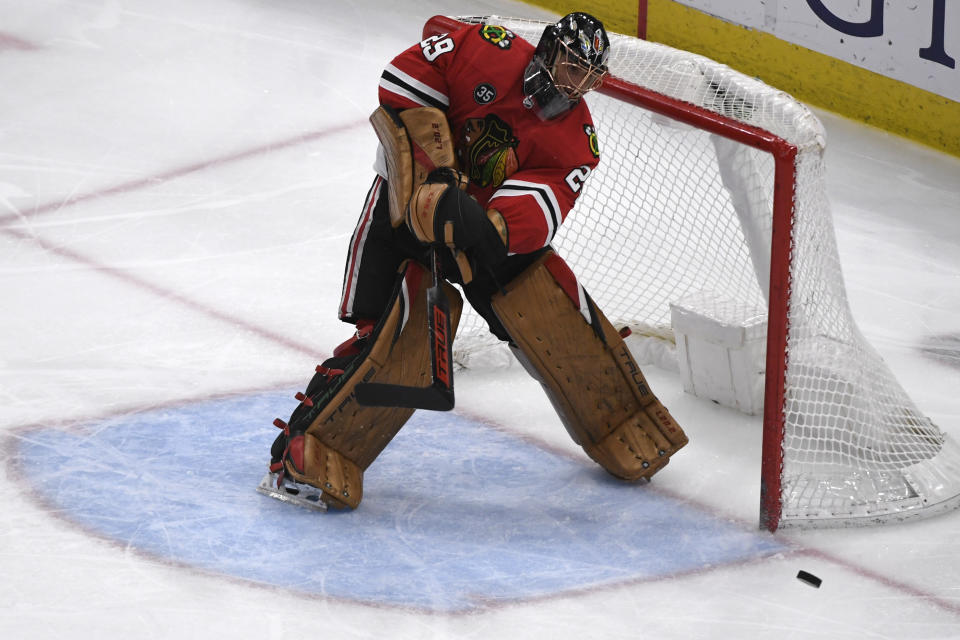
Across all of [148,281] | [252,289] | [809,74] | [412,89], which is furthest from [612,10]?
[412,89]

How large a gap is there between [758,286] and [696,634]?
953 millimetres

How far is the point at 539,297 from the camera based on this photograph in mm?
2865

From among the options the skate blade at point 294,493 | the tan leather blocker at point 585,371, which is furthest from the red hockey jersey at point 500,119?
the skate blade at point 294,493

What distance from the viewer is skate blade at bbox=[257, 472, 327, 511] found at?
294 cm

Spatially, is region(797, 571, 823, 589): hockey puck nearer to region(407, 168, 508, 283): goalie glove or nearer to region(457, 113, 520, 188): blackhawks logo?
region(407, 168, 508, 283): goalie glove

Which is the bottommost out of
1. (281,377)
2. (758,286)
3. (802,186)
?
(281,377)

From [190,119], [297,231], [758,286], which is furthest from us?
[190,119]

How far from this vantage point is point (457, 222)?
259 centimetres

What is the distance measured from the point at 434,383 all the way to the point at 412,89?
0.55 metres

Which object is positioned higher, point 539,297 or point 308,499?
point 539,297

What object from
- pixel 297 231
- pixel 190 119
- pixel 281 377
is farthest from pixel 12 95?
pixel 281 377

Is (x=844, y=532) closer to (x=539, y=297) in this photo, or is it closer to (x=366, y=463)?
(x=539, y=297)

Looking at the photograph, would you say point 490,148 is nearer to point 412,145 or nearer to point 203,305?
point 412,145

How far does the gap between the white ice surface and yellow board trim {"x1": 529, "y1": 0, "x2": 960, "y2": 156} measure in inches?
3.7
